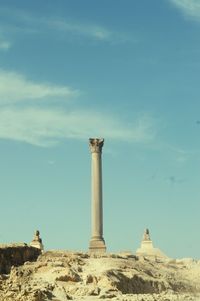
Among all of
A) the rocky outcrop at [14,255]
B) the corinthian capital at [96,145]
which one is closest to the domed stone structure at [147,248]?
the corinthian capital at [96,145]

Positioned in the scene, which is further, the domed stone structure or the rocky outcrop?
the domed stone structure

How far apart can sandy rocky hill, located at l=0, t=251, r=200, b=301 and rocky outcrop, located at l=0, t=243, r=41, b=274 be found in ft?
1.76

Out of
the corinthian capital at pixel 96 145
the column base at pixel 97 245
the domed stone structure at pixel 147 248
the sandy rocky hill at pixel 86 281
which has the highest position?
the corinthian capital at pixel 96 145

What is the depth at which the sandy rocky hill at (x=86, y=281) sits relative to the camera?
25.3m

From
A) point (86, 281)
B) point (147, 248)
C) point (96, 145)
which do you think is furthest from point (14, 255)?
point (147, 248)

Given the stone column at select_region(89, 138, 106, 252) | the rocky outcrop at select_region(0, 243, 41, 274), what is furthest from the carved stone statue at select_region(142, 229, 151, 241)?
the rocky outcrop at select_region(0, 243, 41, 274)

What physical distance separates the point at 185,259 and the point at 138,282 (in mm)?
24332

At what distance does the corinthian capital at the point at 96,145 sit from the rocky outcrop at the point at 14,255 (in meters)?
11.6

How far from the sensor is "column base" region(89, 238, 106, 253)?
45625 millimetres

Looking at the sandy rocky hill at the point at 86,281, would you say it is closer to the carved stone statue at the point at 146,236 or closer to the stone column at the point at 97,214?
the stone column at the point at 97,214

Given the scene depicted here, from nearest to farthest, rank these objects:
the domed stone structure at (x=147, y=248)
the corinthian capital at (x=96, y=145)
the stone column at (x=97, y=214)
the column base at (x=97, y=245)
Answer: the column base at (x=97, y=245), the stone column at (x=97, y=214), the corinthian capital at (x=96, y=145), the domed stone structure at (x=147, y=248)

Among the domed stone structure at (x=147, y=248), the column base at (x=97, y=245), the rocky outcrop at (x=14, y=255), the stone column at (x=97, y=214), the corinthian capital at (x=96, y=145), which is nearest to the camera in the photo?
the rocky outcrop at (x=14, y=255)

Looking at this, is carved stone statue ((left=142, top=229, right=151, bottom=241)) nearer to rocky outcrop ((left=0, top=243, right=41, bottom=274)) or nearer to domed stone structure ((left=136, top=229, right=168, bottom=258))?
domed stone structure ((left=136, top=229, right=168, bottom=258))

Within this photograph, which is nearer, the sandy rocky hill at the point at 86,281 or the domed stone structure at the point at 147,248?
the sandy rocky hill at the point at 86,281
